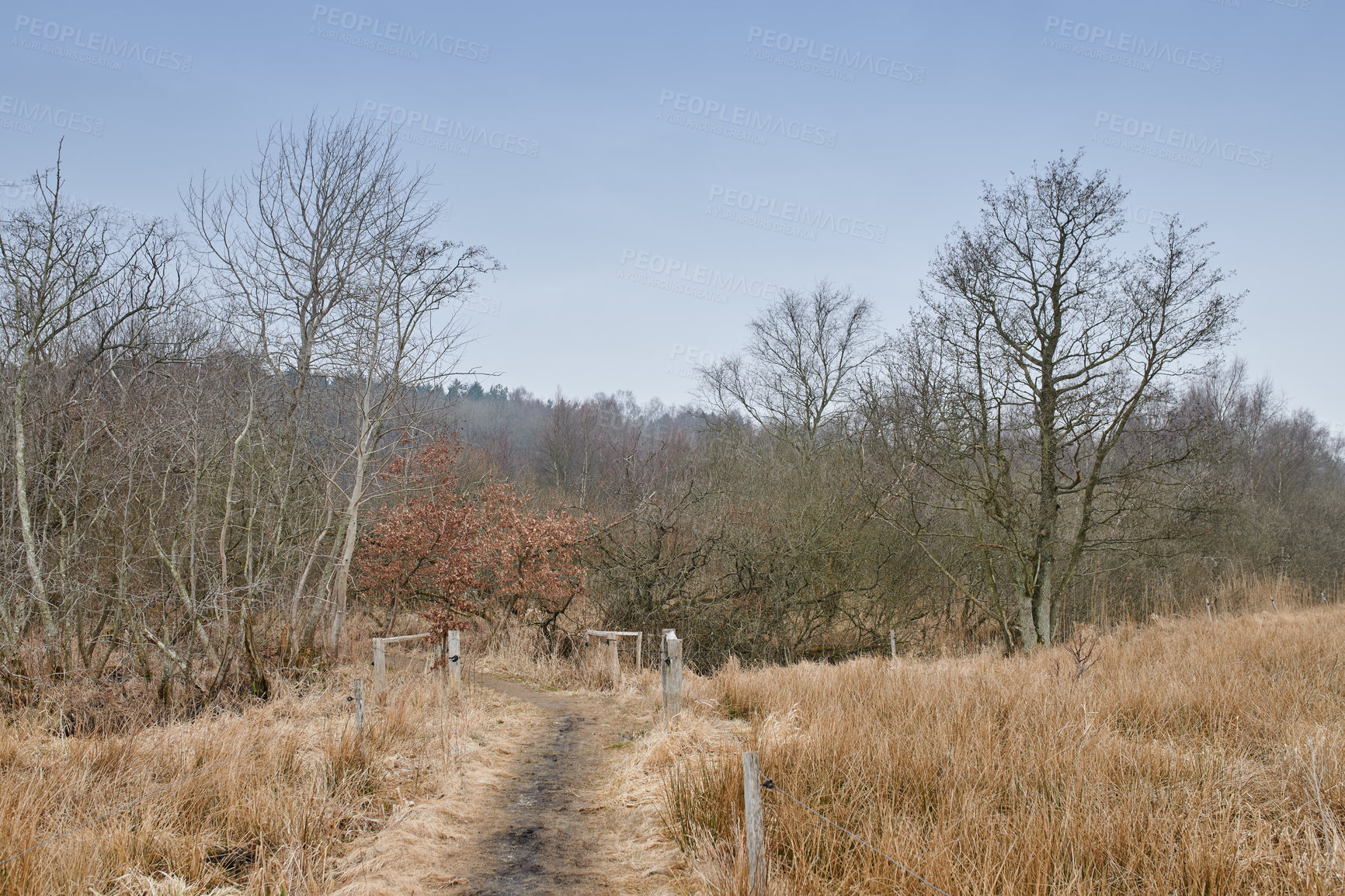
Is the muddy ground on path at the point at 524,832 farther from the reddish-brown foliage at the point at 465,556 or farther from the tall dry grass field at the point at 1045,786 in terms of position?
the reddish-brown foliage at the point at 465,556

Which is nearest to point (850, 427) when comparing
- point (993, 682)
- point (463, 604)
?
point (463, 604)

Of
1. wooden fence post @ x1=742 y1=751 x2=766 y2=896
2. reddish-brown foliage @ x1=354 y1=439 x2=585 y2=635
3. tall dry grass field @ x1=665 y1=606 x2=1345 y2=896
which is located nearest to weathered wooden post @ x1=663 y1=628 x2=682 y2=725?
tall dry grass field @ x1=665 y1=606 x2=1345 y2=896

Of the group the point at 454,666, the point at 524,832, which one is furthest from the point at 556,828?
the point at 454,666

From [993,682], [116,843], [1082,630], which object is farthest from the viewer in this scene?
[1082,630]

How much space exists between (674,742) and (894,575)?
12.2m

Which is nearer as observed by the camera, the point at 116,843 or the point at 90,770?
the point at 116,843

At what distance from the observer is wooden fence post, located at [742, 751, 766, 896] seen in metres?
3.74

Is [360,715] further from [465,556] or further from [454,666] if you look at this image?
[465,556]

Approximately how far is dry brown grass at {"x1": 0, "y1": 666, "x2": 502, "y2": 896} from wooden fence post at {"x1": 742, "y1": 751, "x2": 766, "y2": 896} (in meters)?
2.61

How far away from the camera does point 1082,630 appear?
1670 centimetres

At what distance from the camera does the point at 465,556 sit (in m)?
14.9

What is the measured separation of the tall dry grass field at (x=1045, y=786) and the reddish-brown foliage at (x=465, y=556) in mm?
8279

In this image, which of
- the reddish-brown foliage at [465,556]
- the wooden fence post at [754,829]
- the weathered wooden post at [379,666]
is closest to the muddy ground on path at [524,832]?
the wooden fence post at [754,829]

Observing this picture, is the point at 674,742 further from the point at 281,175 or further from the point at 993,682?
the point at 281,175
